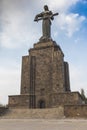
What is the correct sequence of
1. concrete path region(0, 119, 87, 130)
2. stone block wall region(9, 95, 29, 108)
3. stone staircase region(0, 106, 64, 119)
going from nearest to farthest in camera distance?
concrete path region(0, 119, 87, 130) < stone staircase region(0, 106, 64, 119) < stone block wall region(9, 95, 29, 108)

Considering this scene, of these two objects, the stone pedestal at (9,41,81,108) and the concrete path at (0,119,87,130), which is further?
the stone pedestal at (9,41,81,108)

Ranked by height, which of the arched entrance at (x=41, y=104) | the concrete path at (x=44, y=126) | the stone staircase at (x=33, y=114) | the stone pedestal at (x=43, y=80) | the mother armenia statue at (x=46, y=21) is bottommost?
the concrete path at (x=44, y=126)

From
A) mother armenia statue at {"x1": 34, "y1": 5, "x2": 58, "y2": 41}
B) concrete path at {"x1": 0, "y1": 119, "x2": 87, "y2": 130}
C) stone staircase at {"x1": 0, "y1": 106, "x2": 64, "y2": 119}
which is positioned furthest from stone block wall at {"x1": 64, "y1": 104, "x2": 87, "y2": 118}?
mother armenia statue at {"x1": 34, "y1": 5, "x2": 58, "y2": 41}

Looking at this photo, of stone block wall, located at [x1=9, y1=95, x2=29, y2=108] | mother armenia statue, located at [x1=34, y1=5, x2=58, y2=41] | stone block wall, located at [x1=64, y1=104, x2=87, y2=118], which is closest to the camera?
stone block wall, located at [x1=64, y1=104, x2=87, y2=118]

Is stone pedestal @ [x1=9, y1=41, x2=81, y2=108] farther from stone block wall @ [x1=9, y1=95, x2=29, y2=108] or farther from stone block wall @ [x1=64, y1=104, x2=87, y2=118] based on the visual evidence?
stone block wall @ [x1=64, y1=104, x2=87, y2=118]

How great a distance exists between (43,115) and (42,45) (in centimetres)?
1385

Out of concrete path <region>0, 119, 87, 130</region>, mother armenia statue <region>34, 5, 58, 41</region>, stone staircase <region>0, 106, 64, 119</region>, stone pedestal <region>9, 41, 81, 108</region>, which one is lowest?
concrete path <region>0, 119, 87, 130</region>

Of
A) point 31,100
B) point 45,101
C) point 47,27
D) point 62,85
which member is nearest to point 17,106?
point 31,100

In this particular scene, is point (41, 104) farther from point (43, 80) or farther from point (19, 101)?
point (43, 80)

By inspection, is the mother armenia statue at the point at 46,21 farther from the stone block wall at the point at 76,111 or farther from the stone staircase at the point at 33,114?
the stone block wall at the point at 76,111

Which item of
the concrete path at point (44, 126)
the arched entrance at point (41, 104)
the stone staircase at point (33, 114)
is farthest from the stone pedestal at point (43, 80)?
the concrete path at point (44, 126)

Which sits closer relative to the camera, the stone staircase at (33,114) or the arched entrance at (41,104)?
the stone staircase at (33,114)

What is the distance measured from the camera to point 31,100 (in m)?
29.1

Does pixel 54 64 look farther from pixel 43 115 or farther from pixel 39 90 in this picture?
pixel 43 115
